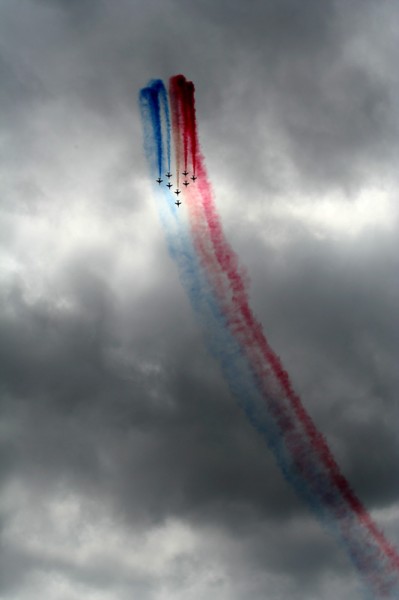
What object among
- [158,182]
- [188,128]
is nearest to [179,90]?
[188,128]

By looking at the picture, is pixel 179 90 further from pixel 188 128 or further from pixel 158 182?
pixel 158 182

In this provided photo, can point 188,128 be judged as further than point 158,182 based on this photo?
No

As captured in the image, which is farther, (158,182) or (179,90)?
(158,182)
